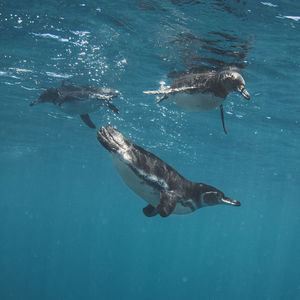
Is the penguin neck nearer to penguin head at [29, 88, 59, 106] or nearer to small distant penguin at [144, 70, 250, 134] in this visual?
small distant penguin at [144, 70, 250, 134]

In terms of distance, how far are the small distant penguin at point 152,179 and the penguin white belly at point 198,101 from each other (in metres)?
1.65

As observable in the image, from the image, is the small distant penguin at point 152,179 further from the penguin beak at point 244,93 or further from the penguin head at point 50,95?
the penguin head at point 50,95

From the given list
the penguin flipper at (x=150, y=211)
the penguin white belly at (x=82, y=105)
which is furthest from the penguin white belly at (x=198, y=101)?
the penguin white belly at (x=82, y=105)

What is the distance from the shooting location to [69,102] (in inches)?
348

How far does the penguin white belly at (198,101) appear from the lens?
4.57m

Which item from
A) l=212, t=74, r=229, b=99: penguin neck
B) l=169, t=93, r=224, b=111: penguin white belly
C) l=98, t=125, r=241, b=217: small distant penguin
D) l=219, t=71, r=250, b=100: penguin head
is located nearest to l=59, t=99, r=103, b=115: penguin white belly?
l=169, t=93, r=224, b=111: penguin white belly

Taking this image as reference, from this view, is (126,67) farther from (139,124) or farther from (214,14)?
(139,124)

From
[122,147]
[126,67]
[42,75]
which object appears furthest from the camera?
[42,75]

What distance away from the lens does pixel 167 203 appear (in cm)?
307

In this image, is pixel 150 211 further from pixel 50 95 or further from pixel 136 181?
pixel 50 95

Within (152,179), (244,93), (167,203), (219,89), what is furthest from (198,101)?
(167,203)

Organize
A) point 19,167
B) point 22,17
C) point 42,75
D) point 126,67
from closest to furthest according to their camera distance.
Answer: point 22,17, point 126,67, point 42,75, point 19,167

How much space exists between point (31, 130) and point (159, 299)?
49711mm

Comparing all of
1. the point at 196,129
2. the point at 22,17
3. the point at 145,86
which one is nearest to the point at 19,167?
the point at 196,129
